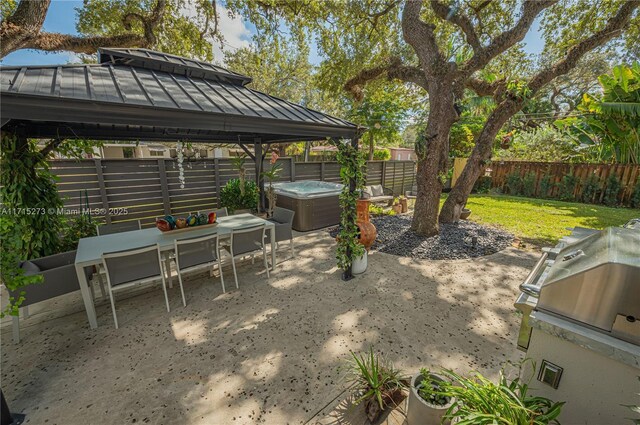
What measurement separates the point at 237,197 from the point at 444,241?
5.68m

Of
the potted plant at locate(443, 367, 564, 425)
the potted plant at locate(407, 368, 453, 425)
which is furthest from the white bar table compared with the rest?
the potted plant at locate(443, 367, 564, 425)

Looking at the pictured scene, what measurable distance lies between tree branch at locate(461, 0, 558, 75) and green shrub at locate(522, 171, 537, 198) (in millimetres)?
9113

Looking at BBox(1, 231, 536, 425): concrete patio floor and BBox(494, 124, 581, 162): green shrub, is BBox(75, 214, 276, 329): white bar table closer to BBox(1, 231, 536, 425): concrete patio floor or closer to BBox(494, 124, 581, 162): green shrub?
BBox(1, 231, 536, 425): concrete patio floor

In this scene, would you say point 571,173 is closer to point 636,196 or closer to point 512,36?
point 636,196

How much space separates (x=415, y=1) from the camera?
16.9 feet

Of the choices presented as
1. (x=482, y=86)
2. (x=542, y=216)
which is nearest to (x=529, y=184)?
(x=542, y=216)

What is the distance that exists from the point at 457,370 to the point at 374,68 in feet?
22.8

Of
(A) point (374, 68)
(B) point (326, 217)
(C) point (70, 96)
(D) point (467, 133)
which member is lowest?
(B) point (326, 217)

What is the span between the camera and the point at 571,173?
10.8 meters

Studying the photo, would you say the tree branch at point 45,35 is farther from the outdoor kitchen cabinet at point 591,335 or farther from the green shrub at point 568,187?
the green shrub at point 568,187

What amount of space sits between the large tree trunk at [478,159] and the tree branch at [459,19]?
5.22 feet

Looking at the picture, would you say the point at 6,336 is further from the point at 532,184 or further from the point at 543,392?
the point at 532,184

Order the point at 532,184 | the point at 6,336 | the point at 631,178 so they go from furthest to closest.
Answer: the point at 532,184 < the point at 631,178 < the point at 6,336

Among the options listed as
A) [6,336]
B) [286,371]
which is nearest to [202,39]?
[6,336]
